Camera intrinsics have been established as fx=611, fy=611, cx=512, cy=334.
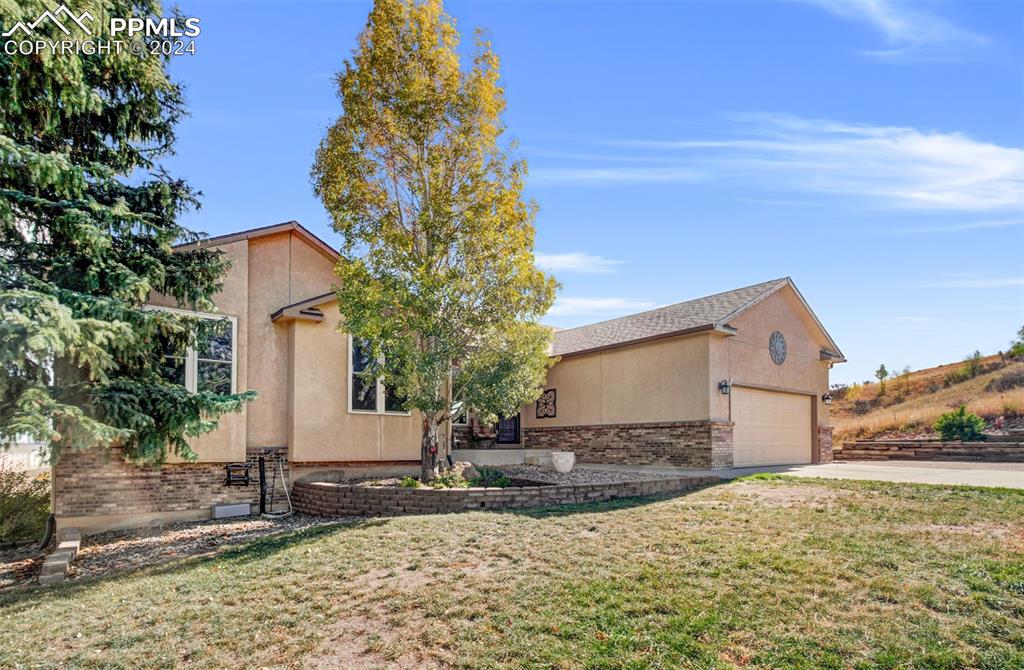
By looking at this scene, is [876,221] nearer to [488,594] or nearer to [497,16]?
[497,16]

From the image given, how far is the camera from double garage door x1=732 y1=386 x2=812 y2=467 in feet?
51.2

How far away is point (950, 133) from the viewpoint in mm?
10836

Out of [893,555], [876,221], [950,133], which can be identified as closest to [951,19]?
[950,133]

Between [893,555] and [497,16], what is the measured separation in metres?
10.0

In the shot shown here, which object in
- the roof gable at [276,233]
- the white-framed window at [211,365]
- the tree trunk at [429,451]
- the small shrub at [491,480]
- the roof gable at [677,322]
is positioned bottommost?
the small shrub at [491,480]

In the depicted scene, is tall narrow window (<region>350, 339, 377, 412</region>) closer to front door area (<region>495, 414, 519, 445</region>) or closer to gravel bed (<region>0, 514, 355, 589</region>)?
gravel bed (<region>0, 514, 355, 589</region>)

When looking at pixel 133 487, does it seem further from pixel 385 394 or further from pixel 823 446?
pixel 823 446

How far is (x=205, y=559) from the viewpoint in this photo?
770cm

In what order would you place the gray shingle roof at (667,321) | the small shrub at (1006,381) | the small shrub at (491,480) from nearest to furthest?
the small shrub at (491,480), the gray shingle roof at (667,321), the small shrub at (1006,381)

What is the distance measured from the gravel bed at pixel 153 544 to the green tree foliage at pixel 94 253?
4.36 ft

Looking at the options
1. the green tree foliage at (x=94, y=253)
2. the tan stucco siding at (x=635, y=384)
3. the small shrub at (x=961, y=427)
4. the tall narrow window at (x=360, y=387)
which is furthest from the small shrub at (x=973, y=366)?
the green tree foliage at (x=94, y=253)

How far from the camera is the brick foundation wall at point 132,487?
9930 mm

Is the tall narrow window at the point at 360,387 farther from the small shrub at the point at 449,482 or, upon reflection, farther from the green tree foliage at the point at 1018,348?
the green tree foliage at the point at 1018,348

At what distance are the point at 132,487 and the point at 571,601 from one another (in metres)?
8.56
